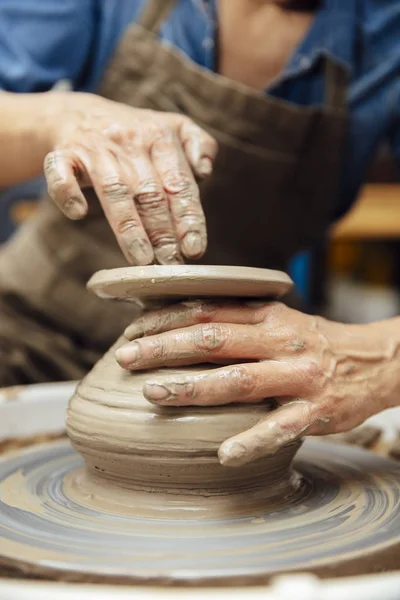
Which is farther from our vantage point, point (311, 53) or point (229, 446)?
point (311, 53)

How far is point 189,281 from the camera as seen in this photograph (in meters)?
0.85

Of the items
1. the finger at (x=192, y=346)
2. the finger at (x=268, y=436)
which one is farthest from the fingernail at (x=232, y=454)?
the finger at (x=192, y=346)

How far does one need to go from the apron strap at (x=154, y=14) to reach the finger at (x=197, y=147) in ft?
2.06

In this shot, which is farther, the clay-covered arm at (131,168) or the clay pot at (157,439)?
the clay-covered arm at (131,168)

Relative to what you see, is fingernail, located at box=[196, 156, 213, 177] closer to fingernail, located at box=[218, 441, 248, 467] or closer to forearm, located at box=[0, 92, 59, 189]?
forearm, located at box=[0, 92, 59, 189]

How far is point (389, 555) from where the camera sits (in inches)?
30.5

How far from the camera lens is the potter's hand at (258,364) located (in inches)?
32.5

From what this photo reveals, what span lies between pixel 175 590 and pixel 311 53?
4.57 ft

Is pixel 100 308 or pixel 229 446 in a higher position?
pixel 229 446

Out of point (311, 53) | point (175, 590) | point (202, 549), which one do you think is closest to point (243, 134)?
point (311, 53)

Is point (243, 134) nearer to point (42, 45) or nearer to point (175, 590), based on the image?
point (42, 45)

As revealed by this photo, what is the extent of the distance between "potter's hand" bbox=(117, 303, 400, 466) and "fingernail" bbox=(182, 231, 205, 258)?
0.32 feet

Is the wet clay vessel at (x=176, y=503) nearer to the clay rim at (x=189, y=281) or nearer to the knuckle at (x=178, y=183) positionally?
the clay rim at (x=189, y=281)

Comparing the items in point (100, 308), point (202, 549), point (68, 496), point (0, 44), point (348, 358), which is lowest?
point (100, 308)
